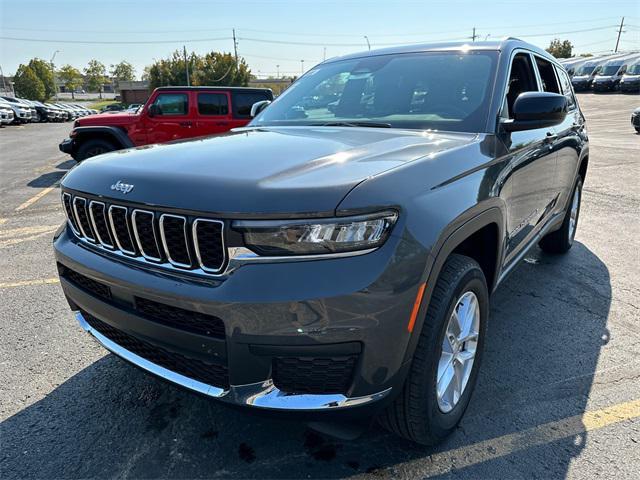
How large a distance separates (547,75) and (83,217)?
11.9ft

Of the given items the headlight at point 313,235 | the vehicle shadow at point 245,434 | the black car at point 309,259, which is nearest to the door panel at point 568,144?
the black car at point 309,259

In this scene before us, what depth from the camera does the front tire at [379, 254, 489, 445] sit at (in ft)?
6.30

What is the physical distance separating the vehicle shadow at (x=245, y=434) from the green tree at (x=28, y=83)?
293ft

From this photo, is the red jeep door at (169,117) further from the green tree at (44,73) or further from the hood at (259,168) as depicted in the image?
the green tree at (44,73)

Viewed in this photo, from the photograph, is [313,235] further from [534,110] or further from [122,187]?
[534,110]

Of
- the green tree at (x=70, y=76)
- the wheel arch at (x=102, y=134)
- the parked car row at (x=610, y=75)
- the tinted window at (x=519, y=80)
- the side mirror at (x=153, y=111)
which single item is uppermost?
the green tree at (x=70, y=76)

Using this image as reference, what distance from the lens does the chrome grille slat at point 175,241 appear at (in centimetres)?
177

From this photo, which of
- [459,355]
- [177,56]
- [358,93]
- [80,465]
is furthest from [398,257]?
[177,56]

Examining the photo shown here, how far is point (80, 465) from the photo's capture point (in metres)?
2.13

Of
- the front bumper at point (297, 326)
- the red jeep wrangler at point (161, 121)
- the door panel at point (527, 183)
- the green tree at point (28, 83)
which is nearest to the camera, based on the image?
the front bumper at point (297, 326)

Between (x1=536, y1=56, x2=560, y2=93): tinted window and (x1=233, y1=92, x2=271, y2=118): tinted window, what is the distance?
289 inches

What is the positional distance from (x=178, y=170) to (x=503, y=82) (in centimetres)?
195

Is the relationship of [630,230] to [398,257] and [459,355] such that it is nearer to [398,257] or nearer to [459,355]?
[459,355]

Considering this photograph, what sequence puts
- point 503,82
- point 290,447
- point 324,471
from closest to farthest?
point 324,471
point 290,447
point 503,82
